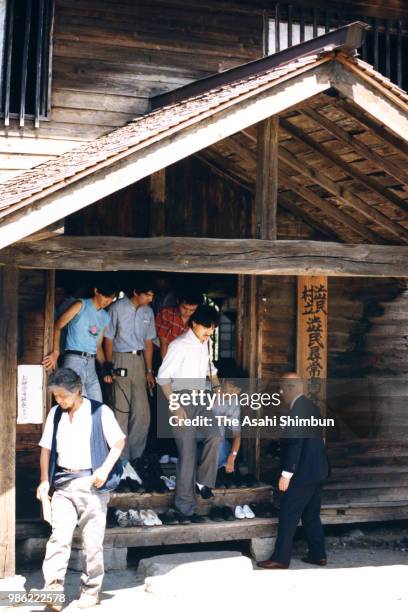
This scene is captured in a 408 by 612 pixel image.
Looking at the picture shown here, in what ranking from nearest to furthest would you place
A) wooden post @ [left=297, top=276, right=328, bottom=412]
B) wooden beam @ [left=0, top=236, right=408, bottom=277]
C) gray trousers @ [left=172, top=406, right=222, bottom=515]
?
wooden beam @ [left=0, top=236, right=408, bottom=277] < gray trousers @ [left=172, top=406, right=222, bottom=515] < wooden post @ [left=297, top=276, right=328, bottom=412]

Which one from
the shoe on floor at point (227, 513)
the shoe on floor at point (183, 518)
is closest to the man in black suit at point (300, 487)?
the shoe on floor at point (227, 513)

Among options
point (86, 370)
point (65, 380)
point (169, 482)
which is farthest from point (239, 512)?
point (65, 380)

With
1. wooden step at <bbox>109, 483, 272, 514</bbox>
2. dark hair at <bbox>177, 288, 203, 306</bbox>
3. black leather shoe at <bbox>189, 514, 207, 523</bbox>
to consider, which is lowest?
black leather shoe at <bbox>189, 514, 207, 523</bbox>

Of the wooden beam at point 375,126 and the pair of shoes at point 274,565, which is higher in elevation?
the wooden beam at point 375,126

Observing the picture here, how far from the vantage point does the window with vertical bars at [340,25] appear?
430 inches

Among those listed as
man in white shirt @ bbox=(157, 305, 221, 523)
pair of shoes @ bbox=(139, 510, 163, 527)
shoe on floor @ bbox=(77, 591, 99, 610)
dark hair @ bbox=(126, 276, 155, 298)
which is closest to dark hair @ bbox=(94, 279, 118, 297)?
dark hair @ bbox=(126, 276, 155, 298)

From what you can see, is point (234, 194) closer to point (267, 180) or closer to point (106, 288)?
point (106, 288)

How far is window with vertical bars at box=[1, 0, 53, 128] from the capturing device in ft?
32.6

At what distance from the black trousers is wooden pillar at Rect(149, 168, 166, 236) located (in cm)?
308

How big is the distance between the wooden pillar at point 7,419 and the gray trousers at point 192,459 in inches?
80.8

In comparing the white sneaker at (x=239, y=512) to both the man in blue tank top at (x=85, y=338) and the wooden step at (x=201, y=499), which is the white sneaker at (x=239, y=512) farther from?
the man in blue tank top at (x=85, y=338)

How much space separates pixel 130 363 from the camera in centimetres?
990

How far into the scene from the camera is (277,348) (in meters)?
10.9

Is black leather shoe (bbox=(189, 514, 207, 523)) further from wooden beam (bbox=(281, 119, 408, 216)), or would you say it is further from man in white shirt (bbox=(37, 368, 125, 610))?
wooden beam (bbox=(281, 119, 408, 216))
